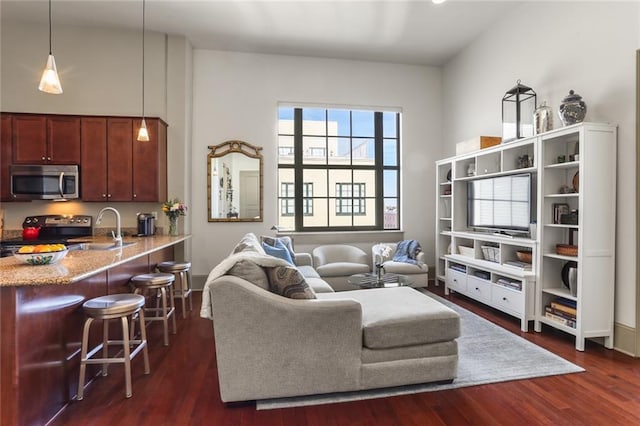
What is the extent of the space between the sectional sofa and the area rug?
0.07 m

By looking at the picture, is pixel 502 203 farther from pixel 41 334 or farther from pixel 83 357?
pixel 41 334

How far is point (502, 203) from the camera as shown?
389 centimetres

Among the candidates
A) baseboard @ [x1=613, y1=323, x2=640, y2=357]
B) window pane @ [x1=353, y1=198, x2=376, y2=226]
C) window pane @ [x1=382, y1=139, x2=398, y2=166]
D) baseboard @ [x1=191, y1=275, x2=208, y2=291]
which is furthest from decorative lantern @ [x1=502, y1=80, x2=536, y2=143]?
baseboard @ [x1=191, y1=275, x2=208, y2=291]

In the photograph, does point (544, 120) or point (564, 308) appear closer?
point (564, 308)

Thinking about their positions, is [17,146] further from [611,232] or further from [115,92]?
[611,232]

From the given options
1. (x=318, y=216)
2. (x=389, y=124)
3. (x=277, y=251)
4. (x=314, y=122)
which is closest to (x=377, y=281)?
(x=277, y=251)

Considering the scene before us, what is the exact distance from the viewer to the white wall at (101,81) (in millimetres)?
4508

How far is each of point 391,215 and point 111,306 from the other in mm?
4509

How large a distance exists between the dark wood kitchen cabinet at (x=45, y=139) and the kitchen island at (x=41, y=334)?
2.63 m

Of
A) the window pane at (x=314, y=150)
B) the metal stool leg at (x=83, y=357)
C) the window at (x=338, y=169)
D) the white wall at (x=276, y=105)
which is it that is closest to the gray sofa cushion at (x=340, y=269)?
the window at (x=338, y=169)

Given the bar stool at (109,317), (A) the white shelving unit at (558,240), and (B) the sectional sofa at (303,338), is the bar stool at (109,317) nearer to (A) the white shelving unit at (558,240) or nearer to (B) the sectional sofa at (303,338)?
(B) the sectional sofa at (303,338)

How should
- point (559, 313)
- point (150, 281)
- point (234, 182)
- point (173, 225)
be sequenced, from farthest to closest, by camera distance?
point (234, 182), point (173, 225), point (559, 313), point (150, 281)

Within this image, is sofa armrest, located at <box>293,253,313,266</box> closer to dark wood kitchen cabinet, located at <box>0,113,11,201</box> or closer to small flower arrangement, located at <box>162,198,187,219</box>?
small flower arrangement, located at <box>162,198,187,219</box>

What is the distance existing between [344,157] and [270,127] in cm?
133
